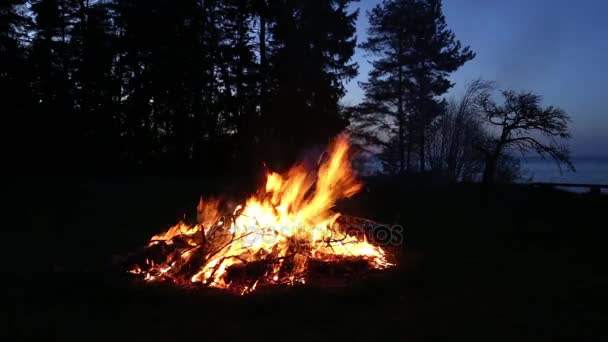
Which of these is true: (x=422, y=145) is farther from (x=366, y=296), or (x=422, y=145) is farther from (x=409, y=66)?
(x=366, y=296)

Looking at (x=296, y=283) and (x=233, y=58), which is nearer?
(x=296, y=283)

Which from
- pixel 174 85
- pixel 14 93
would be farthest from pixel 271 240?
pixel 14 93

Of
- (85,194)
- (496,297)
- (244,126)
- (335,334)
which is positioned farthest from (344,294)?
(244,126)

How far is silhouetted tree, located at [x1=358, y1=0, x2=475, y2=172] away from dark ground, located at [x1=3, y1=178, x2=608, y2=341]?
62.8ft

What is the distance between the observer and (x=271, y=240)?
23.4 ft

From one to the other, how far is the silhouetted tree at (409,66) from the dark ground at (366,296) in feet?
62.8

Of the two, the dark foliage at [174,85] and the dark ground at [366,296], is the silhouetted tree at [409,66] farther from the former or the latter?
the dark ground at [366,296]

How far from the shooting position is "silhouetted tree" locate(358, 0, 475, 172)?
30.1m

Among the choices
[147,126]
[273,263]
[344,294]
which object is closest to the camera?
[344,294]

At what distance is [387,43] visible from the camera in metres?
30.9

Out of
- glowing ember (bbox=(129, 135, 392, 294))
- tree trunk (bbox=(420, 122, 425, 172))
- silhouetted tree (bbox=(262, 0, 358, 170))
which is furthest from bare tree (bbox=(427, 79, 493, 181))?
glowing ember (bbox=(129, 135, 392, 294))

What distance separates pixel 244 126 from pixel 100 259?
46.7 ft

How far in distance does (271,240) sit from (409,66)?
25.4 meters

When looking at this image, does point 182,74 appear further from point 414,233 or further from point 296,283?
point 296,283
